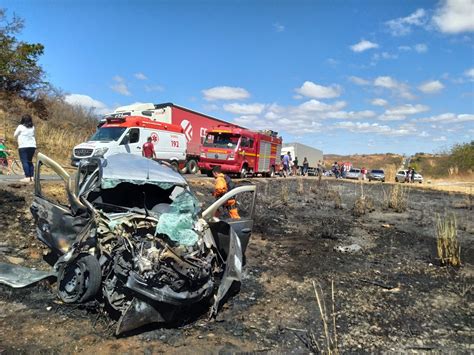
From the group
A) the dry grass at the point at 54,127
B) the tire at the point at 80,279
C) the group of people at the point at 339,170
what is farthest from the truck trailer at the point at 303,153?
the tire at the point at 80,279

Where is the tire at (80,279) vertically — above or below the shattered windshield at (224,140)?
below

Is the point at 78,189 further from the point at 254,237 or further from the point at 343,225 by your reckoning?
the point at 343,225

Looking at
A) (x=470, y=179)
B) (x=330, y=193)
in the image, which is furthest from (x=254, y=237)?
(x=470, y=179)

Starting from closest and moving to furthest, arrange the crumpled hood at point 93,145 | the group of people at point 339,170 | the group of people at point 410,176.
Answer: the crumpled hood at point 93,145
the group of people at point 410,176
the group of people at point 339,170

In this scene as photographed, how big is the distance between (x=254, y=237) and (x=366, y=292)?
136 inches

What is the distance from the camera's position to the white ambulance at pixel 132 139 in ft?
45.1

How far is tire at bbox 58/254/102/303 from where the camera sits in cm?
390

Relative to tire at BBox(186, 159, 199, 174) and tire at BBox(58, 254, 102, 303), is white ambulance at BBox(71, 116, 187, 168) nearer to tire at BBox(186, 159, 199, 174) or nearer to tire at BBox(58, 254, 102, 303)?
tire at BBox(186, 159, 199, 174)

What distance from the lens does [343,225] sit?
34.5 feet

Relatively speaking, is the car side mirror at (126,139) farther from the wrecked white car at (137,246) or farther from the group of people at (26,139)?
the wrecked white car at (137,246)

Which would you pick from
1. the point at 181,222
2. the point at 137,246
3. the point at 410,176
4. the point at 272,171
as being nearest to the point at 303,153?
the point at 410,176

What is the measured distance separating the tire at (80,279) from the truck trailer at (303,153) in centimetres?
3705

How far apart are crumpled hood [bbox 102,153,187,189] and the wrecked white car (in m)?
0.01

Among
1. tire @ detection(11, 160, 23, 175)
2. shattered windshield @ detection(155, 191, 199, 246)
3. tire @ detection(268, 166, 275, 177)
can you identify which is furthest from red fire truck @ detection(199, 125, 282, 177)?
shattered windshield @ detection(155, 191, 199, 246)
